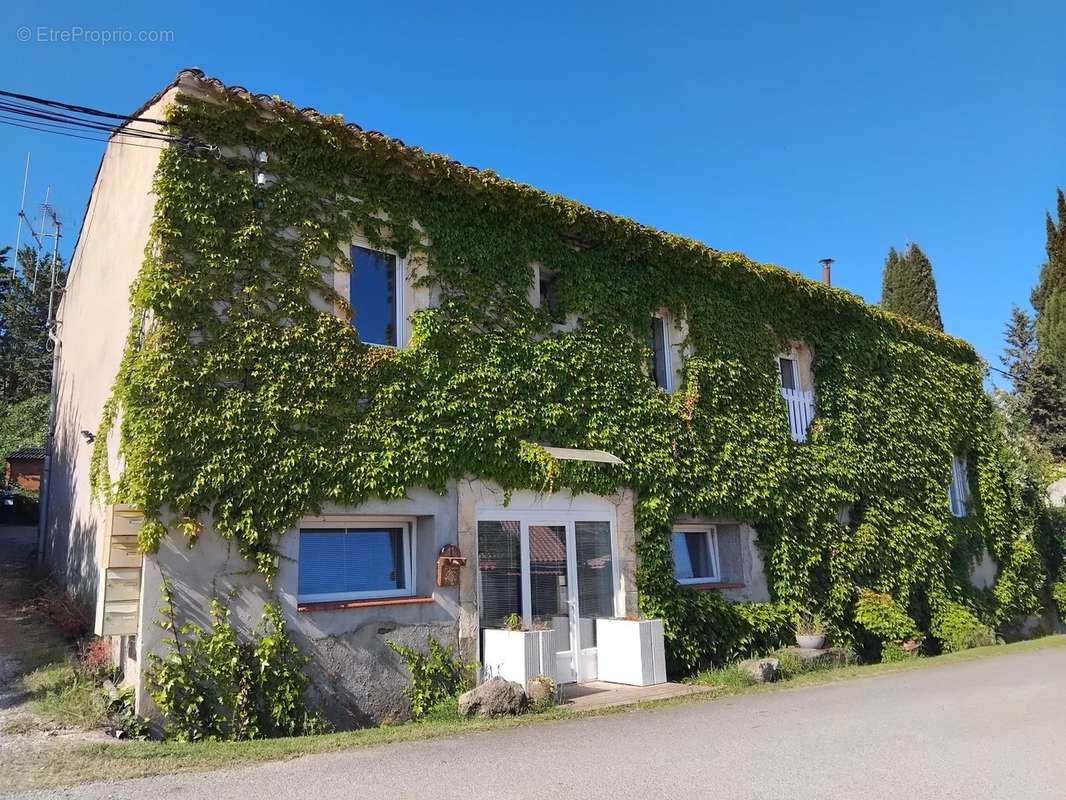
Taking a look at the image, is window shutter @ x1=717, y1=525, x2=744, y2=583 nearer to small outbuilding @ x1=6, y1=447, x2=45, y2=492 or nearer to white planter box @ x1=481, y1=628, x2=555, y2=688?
white planter box @ x1=481, y1=628, x2=555, y2=688

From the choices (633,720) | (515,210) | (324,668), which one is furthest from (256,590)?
(515,210)

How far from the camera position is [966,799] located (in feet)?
17.3

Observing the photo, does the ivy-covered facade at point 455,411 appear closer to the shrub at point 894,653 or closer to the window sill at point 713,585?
the window sill at point 713,585

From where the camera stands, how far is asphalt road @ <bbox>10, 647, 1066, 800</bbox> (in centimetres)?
547

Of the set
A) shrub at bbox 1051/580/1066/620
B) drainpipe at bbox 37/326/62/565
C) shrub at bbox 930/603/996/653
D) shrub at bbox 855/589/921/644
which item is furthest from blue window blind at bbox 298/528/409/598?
shrub at bbox 1051/580/1066/620

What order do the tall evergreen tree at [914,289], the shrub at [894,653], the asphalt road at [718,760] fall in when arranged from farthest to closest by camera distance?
1. the tall evergreen tree at [914,289]
2. the shrub at [894,653]
3. the asphalt road at [718,760]

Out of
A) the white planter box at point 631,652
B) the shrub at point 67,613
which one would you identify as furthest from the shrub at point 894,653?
the shrub at point 67,613

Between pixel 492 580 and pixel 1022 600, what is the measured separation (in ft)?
43.9

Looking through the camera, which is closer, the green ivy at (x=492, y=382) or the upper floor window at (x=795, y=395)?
the green ivy at (x=492, y=382)

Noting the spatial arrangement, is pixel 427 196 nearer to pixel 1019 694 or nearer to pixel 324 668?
pixel 324 668

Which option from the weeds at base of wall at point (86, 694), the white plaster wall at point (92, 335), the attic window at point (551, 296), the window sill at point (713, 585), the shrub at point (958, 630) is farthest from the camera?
the shrub at point (958, 630)

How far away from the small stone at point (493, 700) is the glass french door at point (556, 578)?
124cm

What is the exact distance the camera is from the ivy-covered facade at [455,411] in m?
7.91

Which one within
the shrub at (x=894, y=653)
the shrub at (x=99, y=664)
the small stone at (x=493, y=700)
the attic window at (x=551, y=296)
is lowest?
the shrub at (x=894, y=653)
